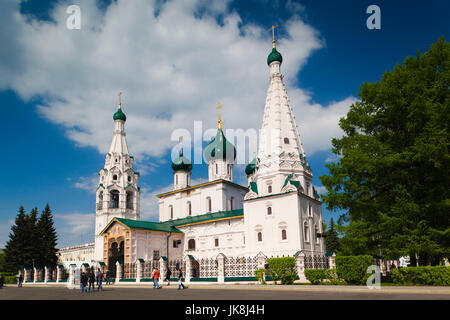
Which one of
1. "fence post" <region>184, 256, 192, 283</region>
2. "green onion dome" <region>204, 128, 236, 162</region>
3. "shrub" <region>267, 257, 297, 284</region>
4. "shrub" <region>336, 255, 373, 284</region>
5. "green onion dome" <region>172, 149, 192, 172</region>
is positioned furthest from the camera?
"green onion dome" <region>172, 149, 192, 172</region>

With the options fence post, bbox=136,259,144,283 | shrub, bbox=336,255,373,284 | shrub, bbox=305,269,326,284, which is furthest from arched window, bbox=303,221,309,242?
fence post, bbox=136,259,144,283

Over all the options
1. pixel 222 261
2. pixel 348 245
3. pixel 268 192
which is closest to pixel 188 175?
pixel 268 192

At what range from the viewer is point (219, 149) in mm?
42406

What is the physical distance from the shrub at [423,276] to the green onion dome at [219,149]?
2753 centimetres

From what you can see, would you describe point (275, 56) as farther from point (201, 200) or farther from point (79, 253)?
point (79, 253)

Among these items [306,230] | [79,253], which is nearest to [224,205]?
[306,230]

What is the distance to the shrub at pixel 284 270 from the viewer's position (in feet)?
67.9

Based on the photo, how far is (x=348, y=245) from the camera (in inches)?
754

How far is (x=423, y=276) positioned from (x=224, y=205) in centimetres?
2521

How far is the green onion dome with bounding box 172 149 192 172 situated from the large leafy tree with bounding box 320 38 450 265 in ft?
92.1

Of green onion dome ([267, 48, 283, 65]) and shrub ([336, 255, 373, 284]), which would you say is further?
green onion dome ([267, 48, 283, 65])

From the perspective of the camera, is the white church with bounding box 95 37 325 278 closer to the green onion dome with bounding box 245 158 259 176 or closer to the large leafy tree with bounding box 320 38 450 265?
the green onion dome with bounding box 245 158 259 176

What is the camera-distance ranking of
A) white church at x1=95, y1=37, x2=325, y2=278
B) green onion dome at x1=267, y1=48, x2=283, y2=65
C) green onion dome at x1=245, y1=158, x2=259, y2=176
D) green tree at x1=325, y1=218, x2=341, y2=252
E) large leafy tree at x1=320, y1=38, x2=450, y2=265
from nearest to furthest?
large leafy tree at x1=320, y1=38, x2=450, y2=265 → white church at x1=95, y1=37, x2=325, y2=278 → green onion dome at x1=267, y1=48, x2=283, y2=65 → green onion dome at x1=245, y1=158, x2=259, y2=176 → green tree at x1=325, y1=218, x2=341, y2=252

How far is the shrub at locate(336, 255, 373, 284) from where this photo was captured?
1778cm
